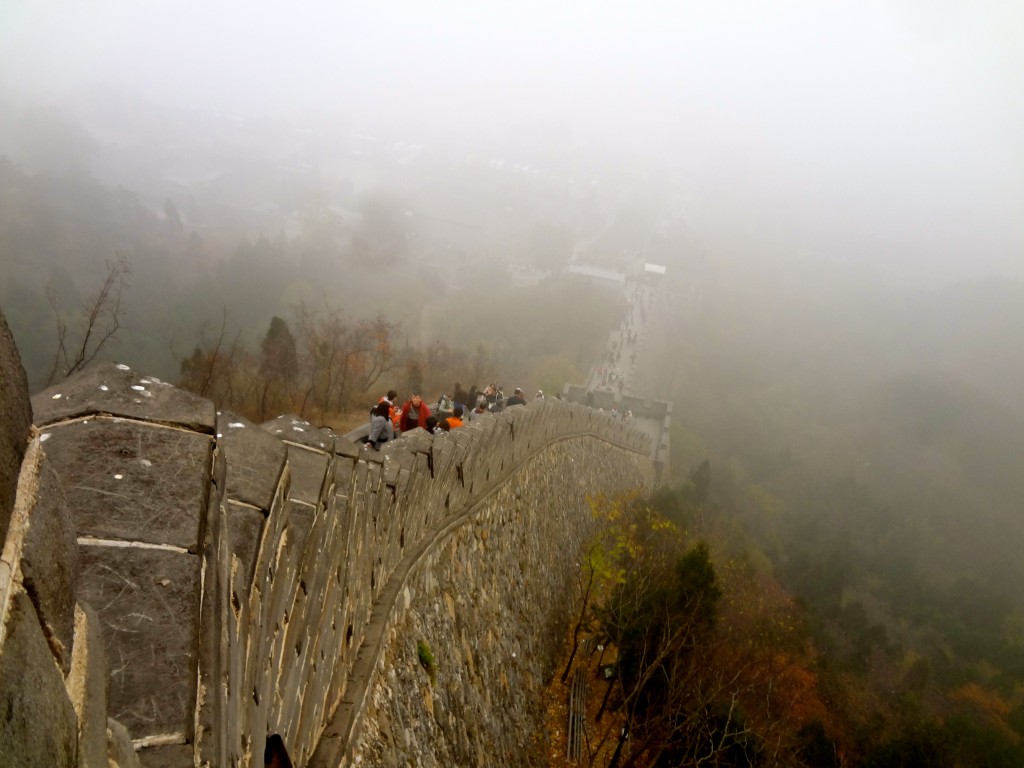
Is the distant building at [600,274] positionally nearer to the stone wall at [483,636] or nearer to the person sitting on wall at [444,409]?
the stone wall at [483,636]

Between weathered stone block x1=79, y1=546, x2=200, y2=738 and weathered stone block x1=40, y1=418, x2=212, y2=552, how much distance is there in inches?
1.8

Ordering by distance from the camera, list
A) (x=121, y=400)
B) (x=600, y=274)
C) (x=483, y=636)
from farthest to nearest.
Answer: (x=600, y=274)
(x=483, y=636)
(x=121, y=400)

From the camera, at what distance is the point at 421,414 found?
8.34 meters

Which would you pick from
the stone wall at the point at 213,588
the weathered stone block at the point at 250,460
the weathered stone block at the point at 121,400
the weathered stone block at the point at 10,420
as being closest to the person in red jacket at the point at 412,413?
the stone wall at the point at 213,588

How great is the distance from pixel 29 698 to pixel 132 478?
2.79ft

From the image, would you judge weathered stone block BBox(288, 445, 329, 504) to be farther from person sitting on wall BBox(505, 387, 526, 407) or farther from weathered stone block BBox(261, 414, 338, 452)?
person sitting on wall BBox(505, 387, 526, 407)

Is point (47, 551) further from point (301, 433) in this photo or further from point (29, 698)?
point (301, 433)

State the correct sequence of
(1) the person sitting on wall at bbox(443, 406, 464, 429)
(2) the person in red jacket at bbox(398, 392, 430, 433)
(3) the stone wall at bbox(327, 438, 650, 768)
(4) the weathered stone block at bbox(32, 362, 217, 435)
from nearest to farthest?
(4) the weathered stone block at bbox(32, 362, 217, 435), (3) the stone wall at bbox(327, 438, 650, 768), (1) the person sitting on wall at bbox(443, 406, 464, 429), (2) the person in red jacket at bbox(398, 392, 430, 433)

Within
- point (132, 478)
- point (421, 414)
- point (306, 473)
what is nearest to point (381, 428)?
point (421, 414)

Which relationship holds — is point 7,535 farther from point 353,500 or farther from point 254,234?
point 254,234

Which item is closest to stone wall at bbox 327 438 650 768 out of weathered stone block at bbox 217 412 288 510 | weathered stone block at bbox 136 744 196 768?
weathered stone block at bbox 217 412 288 510

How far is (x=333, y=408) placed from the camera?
17.6 metres

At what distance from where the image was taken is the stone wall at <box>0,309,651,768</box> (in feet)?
2.75

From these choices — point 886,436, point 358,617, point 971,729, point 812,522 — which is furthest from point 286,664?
point 886,436
